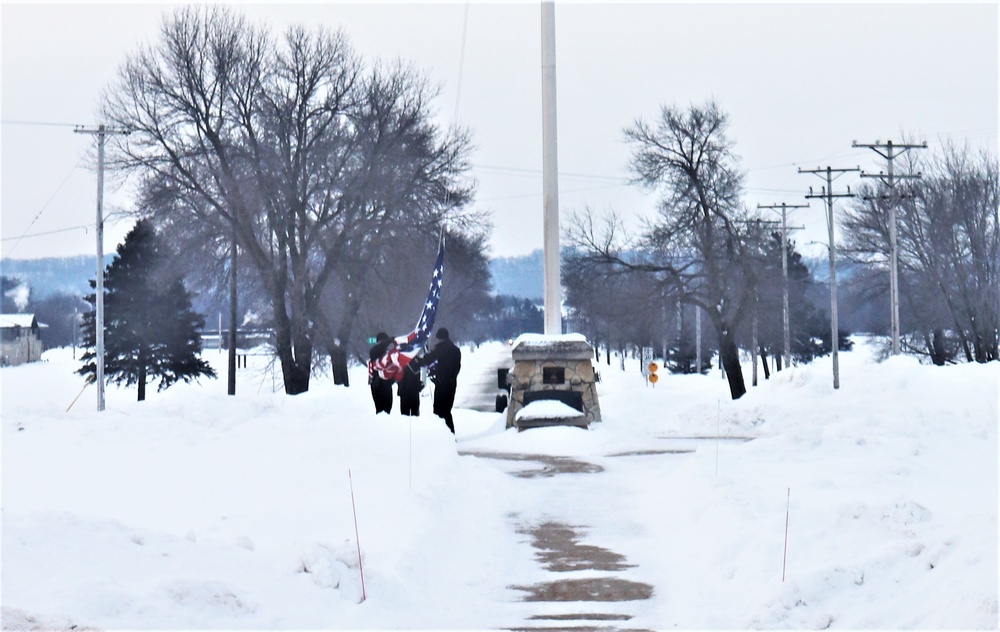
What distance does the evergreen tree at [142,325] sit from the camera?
49625mm

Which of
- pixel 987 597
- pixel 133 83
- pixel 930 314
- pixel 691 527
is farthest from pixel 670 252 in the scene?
pixel 987 597

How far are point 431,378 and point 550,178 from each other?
5.93 metres

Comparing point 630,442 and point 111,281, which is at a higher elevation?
point 111,281

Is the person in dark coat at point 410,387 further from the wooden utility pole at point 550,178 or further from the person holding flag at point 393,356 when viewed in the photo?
the wooden utility pole at point 550,178

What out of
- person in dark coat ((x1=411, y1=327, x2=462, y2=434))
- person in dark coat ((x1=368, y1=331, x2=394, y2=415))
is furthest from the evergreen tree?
person in dark coat ((x1=411, y1=327, x2=462, y2=434))

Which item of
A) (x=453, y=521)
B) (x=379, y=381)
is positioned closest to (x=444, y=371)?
(x=379, y=381)

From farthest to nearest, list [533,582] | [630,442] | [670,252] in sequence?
1. [670,252]
2. [630,442]
3. [533,582]

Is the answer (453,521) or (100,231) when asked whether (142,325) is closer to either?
(100,231)

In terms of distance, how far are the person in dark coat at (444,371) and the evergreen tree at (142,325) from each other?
3175cm

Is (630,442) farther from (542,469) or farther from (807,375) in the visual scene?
(807,375)

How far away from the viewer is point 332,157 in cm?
3312

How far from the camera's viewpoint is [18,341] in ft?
336

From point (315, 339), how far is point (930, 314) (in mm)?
34617

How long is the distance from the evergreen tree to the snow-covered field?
28504 mm
